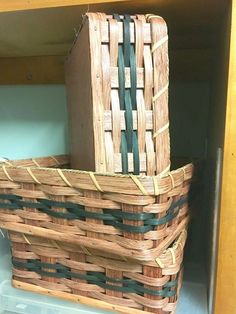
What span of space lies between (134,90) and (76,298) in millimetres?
320

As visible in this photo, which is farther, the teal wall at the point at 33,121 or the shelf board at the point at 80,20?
the teal wall at the point at 33,121

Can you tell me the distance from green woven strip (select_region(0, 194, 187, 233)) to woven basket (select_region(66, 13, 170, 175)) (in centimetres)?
6

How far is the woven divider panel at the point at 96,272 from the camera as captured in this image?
0.45m

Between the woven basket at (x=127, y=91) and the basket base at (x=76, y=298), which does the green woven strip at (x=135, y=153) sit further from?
the basket base at (x=76, y=298)

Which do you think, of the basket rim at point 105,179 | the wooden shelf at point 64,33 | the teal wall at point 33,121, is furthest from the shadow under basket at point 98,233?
the teal wall at point 33,121

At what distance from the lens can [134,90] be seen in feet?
1.39

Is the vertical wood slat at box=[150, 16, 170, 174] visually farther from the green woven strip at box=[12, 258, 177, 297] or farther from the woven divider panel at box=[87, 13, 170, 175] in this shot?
the green woven strip at box=[12, 258, 177, 297]

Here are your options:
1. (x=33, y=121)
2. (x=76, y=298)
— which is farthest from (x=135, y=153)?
(x=33, y=121)

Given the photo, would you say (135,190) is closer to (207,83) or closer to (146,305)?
(146,305)

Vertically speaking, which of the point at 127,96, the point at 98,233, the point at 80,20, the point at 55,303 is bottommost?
the point at 55,303

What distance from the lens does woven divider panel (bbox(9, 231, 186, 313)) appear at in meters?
0.45

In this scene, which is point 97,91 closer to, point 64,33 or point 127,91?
point 127,91

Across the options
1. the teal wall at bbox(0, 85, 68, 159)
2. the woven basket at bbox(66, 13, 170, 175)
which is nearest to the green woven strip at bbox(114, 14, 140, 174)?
the woven basket at bbox(66, 13, 170, 175)

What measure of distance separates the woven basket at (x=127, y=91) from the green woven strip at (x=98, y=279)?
0.16 metres
